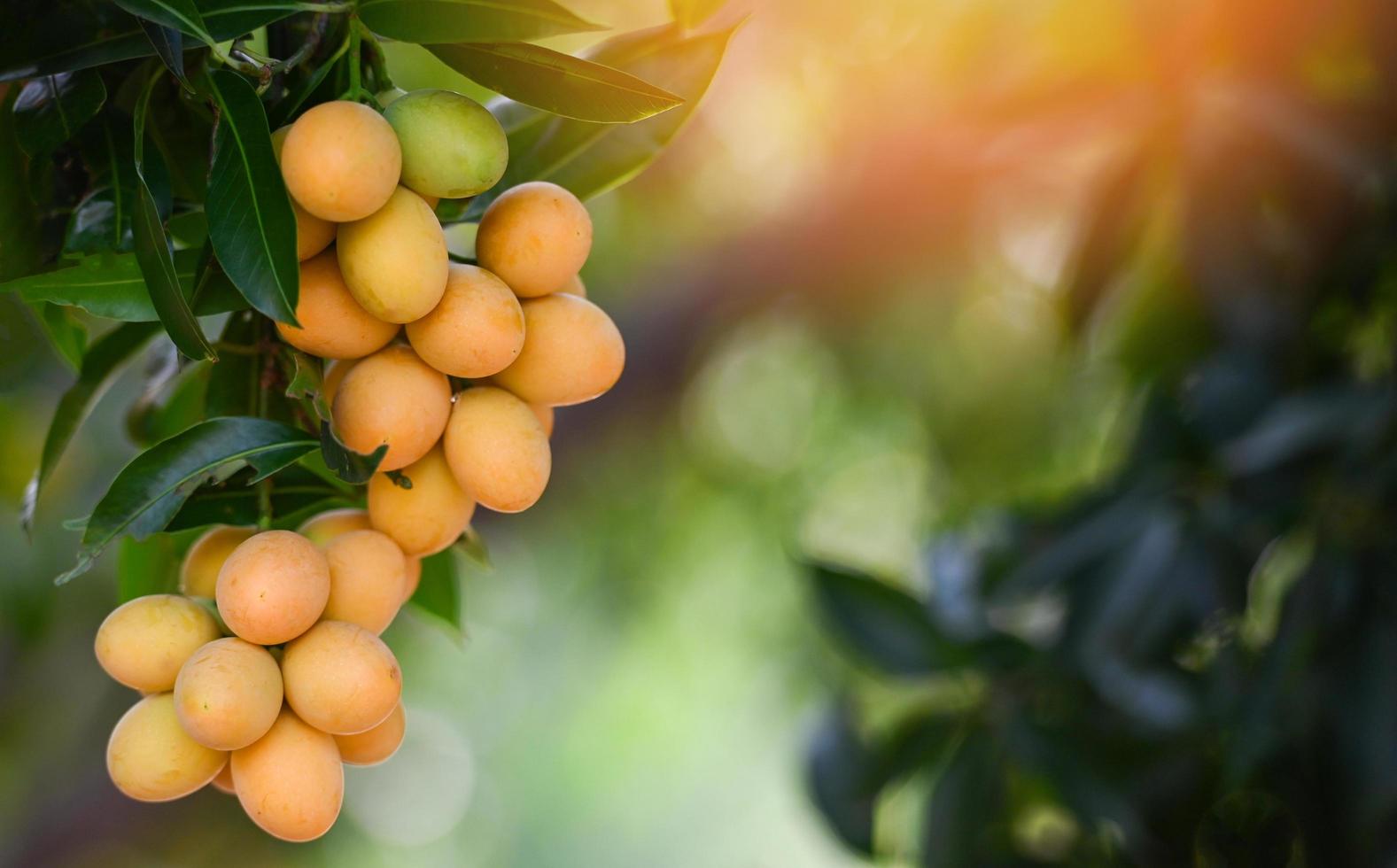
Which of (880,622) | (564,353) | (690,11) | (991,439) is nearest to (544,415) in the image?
(564,353)

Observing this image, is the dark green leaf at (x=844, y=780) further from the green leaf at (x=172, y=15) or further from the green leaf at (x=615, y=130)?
the green leaf at (x=172, y=15)

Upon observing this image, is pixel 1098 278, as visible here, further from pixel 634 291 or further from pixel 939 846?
pixel 634 291

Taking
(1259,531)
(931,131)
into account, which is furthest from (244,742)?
(931,131)

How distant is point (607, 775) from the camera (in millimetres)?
3953

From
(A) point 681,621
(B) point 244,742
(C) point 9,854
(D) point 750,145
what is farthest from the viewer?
(A) point 681,621

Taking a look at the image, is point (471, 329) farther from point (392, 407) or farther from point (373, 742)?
point (373, 742)

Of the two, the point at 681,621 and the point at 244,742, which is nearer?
the point at 244,742

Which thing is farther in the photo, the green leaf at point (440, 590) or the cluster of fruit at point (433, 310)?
the green leaf at point (440, 590)

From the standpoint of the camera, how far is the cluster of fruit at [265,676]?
12.2 inches

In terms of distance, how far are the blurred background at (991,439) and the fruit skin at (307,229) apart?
7.0 inches

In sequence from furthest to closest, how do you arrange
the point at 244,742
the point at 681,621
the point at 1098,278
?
the point at 681,621, the point at 1098,278, the point at 244,742

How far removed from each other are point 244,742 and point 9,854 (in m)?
1.46

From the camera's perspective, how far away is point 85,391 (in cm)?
42

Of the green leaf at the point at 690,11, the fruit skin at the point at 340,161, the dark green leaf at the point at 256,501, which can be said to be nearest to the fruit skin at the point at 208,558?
the dark green leaf at the point at 256,501
